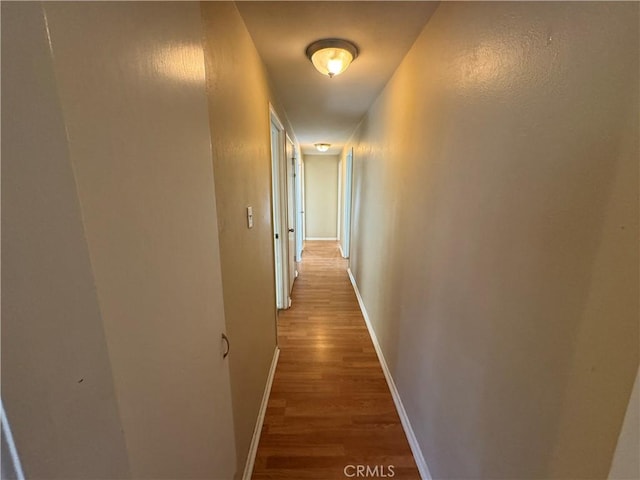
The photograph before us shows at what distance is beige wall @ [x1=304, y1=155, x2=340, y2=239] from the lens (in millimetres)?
6816

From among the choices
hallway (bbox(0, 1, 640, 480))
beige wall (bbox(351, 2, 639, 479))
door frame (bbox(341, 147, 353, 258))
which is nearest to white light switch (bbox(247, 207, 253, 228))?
hallway (bbox(0, 1, 640, 480))

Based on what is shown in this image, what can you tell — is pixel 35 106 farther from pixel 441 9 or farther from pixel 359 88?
pixel 359 88

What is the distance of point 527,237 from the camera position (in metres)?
0.71

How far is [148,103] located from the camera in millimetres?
511

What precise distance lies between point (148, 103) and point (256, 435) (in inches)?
69.2

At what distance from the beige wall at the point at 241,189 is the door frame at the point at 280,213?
2.25 ft

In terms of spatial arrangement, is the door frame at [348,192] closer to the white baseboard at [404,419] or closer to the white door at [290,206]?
the white door at [290,206]

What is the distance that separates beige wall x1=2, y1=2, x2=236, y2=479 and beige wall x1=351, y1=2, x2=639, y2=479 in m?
0.91

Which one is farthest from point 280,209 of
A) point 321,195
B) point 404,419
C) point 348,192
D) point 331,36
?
point 321,195

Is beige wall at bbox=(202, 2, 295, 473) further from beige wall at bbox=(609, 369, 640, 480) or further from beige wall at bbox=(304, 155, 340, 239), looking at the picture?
beige wall at bbox=(304, 155, 340, 239)

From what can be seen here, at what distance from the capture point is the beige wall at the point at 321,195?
6.82 meters

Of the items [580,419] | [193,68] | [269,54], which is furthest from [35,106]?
[269,54]

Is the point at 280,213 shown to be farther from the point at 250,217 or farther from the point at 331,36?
the point at 331,36

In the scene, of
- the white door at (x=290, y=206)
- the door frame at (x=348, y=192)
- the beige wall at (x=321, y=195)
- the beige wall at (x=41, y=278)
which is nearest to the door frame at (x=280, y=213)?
the white door at (x=290, y=206)
